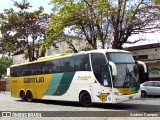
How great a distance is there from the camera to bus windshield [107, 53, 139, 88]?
16.5 m

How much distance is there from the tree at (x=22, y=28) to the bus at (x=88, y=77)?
16341mm

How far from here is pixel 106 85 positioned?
54.6 feet

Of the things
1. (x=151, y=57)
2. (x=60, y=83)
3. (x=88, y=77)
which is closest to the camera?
(x=88, y=77)

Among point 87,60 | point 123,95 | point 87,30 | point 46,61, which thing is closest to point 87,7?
point 87,30

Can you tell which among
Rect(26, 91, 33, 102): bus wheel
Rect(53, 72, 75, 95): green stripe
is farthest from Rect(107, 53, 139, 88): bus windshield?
Rect(26, 91, 33, 102): bus wheel

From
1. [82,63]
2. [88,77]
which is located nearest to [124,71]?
[88,77]

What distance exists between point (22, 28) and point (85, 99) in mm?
22630

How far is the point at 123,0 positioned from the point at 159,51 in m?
7.30

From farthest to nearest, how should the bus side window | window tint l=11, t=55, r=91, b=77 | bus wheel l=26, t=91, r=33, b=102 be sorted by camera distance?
bus wheel l=26, t=91, r=33, b=102 < window tint l=11, t=55, r=91, b=77 < the bus side window

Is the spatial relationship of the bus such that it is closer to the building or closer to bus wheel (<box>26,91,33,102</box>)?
bus wheel (<box>26,91,33,102</box>)

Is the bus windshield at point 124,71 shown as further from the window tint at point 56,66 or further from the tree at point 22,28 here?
the tree at point 22,28

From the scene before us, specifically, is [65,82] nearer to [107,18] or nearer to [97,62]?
[97,62]

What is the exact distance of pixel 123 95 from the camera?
53.7 feet

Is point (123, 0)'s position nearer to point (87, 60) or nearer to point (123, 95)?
point (87, 60)
